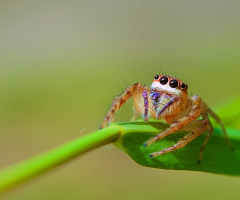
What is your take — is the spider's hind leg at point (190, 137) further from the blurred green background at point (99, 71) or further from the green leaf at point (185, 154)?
the blurred green background at point (99, 71)

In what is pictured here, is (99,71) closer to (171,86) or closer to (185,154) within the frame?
(171,86)

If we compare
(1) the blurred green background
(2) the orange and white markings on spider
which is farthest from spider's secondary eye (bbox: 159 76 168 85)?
(1) the blurred green background

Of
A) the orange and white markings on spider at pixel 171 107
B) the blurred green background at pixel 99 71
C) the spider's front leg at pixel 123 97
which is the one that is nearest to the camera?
the orange and white markings on spider at pixel 171 107

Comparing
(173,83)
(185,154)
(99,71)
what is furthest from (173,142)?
(99,71)

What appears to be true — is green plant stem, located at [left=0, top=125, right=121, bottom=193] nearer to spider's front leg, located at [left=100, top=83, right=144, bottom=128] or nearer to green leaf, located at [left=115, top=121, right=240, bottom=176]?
green leaf, located at [left=115, top=121, right=240, bottom=176]

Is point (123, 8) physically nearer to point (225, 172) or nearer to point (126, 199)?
point (126, 199)

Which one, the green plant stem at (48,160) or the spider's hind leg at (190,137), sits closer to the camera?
the green plant stem at (48,160)

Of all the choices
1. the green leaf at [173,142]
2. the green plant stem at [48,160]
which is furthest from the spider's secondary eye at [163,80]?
the green plant stem at [48,160]
